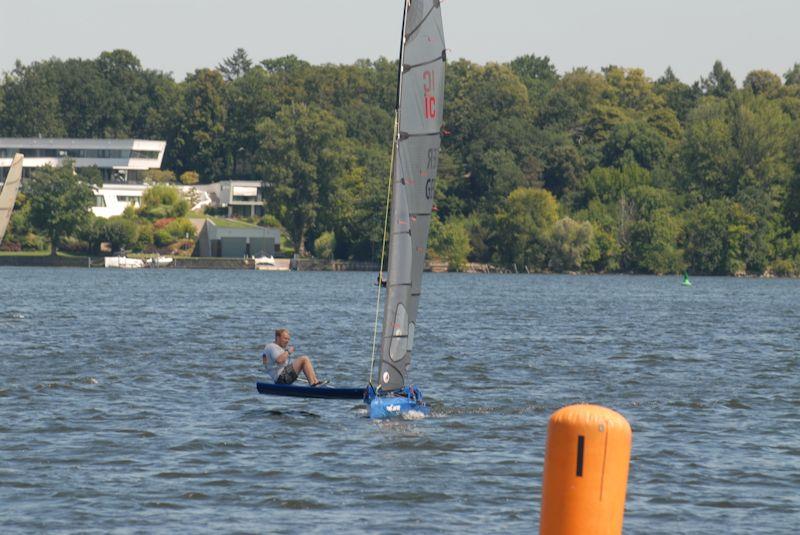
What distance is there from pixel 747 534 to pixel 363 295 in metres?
82.2

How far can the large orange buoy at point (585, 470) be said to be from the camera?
12.3 meters

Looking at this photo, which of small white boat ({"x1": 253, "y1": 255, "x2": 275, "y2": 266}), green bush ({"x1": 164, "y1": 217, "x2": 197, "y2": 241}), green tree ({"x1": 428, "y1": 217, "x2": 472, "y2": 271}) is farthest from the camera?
green bush ({"x1": 164, "y1": 217, "x2": 197, "y2": 241})

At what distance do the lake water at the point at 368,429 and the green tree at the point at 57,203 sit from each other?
11256 cm

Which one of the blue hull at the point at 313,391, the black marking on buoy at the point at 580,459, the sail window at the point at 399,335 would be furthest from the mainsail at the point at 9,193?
the black marking on buoy at the point at 580,459

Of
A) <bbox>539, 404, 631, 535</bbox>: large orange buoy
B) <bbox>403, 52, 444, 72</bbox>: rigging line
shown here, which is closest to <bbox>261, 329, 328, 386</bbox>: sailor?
<bbox>403, 52, 444, 72</bbox>: rigging line

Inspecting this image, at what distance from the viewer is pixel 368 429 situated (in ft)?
87.8

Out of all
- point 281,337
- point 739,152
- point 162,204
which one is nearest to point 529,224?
point 739,152

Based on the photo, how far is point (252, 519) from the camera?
1900 cm

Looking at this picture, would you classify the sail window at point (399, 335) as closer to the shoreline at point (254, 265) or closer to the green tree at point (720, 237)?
the shoreline at point (254, 265)

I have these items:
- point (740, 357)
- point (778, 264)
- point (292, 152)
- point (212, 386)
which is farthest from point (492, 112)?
point (212, 386)

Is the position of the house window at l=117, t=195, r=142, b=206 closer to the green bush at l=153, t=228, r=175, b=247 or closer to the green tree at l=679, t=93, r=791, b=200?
the green bush at l=153, t=228, r=175, b=247

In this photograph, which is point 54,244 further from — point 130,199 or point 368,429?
point 368,429

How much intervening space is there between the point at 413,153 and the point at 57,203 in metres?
152

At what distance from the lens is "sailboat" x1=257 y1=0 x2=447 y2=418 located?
2478 cm
